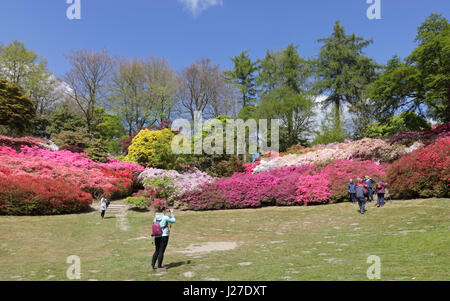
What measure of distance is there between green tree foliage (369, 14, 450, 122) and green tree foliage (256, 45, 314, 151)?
547 inches

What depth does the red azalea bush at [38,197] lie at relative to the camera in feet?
46.3

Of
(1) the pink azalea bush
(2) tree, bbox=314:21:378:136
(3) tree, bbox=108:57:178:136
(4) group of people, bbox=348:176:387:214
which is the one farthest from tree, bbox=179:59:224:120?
(4) group of people, bbox=348:176:387:214

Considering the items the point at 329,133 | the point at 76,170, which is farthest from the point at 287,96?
the point at 76,170

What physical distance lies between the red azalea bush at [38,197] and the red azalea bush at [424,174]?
1619 centimetres

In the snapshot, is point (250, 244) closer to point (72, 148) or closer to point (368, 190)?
point (368, 190)

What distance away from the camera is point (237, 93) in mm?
44531

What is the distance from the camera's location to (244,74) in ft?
148

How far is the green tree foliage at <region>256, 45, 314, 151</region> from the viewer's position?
1345 inches

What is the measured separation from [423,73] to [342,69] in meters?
23.1

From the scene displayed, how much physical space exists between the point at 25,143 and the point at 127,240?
62.8ft

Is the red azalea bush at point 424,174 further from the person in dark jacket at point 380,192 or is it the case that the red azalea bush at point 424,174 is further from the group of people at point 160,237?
the group of people at point 160,237
